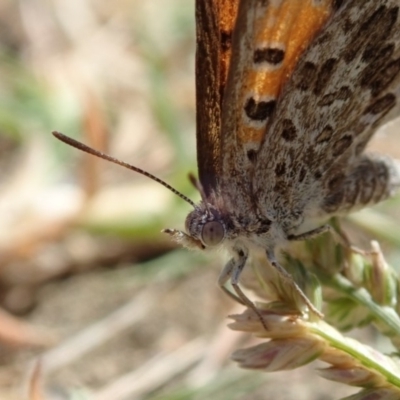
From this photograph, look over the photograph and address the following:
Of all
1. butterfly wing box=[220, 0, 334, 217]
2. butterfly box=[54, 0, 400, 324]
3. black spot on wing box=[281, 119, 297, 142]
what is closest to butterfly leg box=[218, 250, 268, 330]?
butterfly box=[54, 0, 400, 324]

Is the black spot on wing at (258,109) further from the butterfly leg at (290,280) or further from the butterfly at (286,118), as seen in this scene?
the butterfly leg at (290,280)

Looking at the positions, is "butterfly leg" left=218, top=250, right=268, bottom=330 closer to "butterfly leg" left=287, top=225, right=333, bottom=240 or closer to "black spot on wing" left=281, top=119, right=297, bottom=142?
"butterfly leg" left=287, top=225, right=333, bottom=240

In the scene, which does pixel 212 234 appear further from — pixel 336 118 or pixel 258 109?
pixel 336 118

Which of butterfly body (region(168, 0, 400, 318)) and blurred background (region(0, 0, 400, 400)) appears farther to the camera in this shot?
blurred background (region(0, 0, 400, 400))

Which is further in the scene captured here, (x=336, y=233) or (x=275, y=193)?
(x=275, y=193)

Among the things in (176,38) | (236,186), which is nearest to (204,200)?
(236,186)

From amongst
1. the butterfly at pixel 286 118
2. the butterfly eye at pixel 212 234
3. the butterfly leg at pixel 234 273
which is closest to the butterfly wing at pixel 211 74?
the butterfly at pixel 286 118

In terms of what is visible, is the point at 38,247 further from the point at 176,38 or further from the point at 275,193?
the point at 176,38
